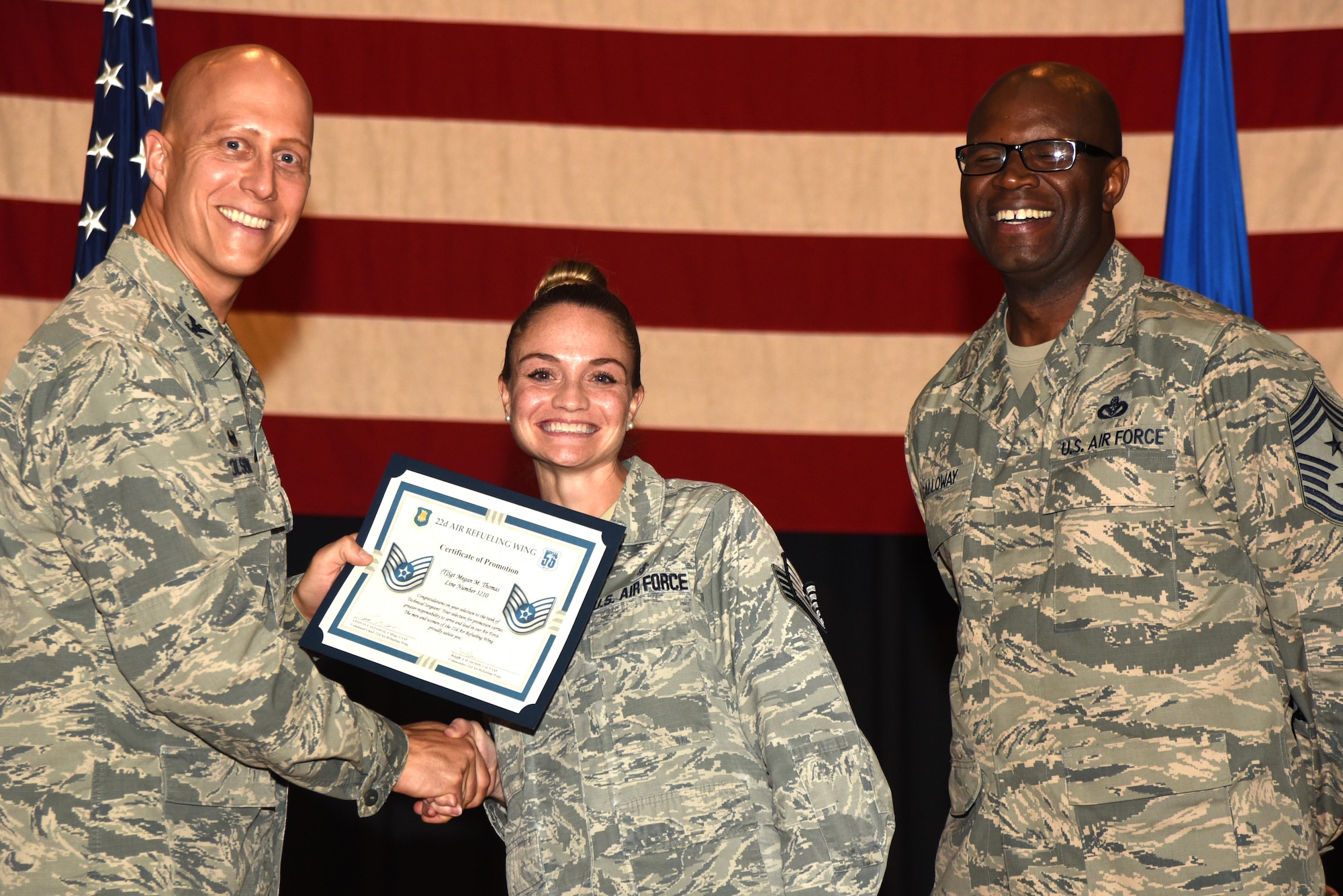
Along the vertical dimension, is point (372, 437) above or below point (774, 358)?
below

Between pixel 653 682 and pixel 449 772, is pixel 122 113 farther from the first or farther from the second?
pixel 653 682

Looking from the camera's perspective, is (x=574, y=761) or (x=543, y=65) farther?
(x=543, y=65)

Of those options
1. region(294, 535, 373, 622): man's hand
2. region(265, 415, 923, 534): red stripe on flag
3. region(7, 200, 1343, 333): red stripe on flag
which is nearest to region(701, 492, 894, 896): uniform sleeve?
region(294, 535, 373, 622): man's hand

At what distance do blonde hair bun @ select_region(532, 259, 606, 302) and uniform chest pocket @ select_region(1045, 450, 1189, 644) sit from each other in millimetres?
948

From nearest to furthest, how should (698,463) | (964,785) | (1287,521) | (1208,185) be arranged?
(1287,521) < (964,785) < (1208,185) < (698,463)

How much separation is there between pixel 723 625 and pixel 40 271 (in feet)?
8.17

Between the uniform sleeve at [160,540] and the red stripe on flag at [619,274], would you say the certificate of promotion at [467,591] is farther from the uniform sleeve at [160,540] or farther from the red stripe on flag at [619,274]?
the red stripe on flag at [619,274]

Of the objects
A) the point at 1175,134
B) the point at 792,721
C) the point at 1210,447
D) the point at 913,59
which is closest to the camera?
the point at 792,721

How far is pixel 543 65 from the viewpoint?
3.38 metres

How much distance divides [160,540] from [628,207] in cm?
201

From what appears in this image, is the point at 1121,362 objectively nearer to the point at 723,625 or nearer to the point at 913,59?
the point at 723,625

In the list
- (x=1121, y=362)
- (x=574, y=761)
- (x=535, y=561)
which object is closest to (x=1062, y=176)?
(x=1121, y=362)

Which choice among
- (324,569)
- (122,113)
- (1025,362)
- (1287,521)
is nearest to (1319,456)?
(1287,521)

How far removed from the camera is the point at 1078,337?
216 centimetres
